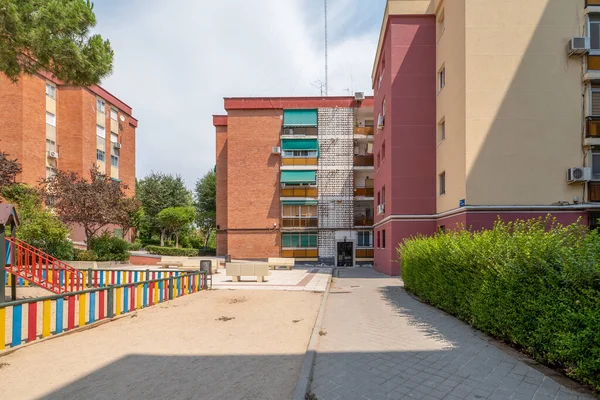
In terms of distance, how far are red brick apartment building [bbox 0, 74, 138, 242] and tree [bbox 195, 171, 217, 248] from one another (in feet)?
26.6

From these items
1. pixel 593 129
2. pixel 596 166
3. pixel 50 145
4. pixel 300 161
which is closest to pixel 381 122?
pixel 300 161

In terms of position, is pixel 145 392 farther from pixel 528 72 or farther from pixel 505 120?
pixel 528 72

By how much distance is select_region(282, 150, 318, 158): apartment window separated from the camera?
31652 mm

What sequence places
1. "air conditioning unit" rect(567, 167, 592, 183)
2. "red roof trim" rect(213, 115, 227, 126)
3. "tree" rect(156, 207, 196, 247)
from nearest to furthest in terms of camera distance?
"air conditioning unit" rect(567, 167, 592, 183)
"red roof trim" rect(213, 115, 227, 126)
"tree" rect(156, 207, 196, 247)

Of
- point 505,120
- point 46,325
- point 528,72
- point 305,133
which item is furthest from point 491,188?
point 305,133

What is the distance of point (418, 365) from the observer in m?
5.19

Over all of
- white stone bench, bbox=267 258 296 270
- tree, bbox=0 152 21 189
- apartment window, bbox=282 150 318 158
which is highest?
apartment window, bbox=282 150 318 158

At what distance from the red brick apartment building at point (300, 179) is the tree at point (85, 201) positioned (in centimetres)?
996

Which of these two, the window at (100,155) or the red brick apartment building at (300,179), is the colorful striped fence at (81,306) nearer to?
the red brick apartment building at (300,179)

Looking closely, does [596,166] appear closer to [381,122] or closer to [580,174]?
[580,174]

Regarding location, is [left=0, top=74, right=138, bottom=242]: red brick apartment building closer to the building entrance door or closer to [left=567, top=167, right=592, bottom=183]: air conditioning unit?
the building entrance door

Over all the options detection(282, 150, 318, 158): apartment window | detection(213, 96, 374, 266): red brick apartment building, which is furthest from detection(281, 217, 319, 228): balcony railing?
detection(282, 150, 318, 158): apartment window

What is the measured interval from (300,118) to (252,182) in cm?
737

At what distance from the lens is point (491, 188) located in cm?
1481
